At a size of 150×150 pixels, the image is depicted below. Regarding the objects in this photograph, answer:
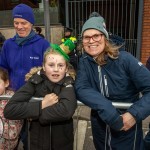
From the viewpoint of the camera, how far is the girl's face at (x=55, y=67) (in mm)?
2177

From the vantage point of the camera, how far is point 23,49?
2.91 meters

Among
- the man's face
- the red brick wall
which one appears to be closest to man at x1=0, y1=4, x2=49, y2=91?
the man's face

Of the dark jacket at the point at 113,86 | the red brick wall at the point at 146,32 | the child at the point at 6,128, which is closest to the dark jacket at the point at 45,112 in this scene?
the dark jacket at the point at 113,86

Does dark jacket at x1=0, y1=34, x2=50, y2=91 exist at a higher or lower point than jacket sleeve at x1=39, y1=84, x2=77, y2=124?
higher

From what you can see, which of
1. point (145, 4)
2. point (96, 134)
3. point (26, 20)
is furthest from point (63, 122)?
point (145, 4)

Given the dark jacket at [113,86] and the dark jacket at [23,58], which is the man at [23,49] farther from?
the dark jacket at [113,86]

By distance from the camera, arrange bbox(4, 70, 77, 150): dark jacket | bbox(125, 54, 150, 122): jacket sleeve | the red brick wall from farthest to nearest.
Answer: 1. the red brick wall
2. bbox(4, 70, 77, 150): dark jacket
3. bbox(125, 54, 150, 122): jacket sleeve

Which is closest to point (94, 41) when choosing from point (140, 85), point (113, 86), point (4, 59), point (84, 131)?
point (113, 86)

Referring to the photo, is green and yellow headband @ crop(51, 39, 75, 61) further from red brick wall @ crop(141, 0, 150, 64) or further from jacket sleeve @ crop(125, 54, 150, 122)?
red brick wall @ crop(141, 0, 150, 64)

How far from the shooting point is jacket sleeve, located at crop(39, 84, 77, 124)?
205 centimetres

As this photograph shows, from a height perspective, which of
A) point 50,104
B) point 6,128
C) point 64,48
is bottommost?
point 6,128

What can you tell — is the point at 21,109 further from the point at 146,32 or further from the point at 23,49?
the point at 146,32

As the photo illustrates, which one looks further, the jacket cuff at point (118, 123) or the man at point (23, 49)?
the man at point (23, 49)

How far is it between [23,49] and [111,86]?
1.22 metres
